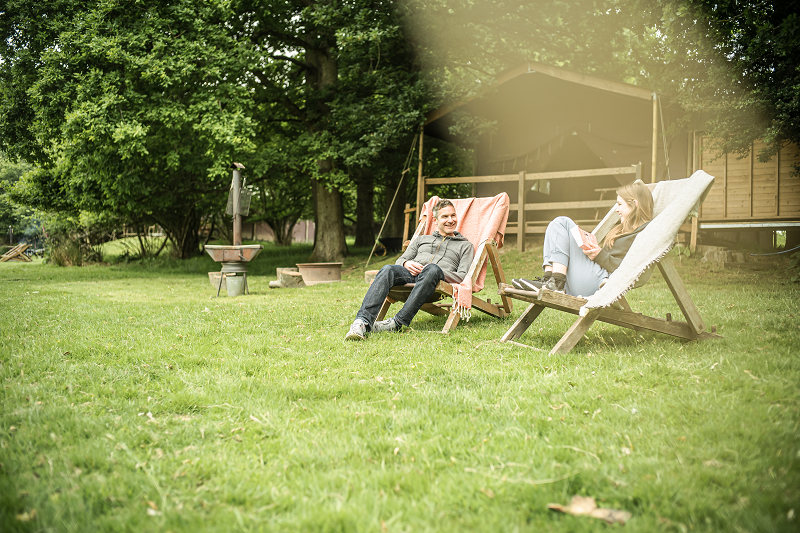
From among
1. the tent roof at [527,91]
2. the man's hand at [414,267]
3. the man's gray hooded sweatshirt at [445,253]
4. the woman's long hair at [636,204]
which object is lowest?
the man's hand at [414,267]

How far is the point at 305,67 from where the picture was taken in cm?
1397

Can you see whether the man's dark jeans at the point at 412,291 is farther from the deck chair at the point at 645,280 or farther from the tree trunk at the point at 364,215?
the tree trunk at the point at 364,215

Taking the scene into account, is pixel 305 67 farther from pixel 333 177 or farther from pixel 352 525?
pixel 352 525

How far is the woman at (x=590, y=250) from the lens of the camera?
3.80 m

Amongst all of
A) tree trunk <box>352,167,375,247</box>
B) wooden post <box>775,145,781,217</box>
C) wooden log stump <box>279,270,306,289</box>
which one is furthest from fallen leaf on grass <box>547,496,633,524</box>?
tree trunk <box>352,167,375,247</box>

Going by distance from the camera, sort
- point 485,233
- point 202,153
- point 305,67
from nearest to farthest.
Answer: point 485,233
point 202,153
point 305,67

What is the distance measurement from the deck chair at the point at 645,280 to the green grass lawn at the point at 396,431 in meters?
0.17

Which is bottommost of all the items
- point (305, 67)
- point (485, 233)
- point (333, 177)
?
point (485, 233)

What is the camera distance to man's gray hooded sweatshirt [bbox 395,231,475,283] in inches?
193

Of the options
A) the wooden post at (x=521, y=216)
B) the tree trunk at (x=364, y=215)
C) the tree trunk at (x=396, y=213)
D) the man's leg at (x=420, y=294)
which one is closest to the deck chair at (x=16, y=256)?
the tree trunk at (x=364, y=215)

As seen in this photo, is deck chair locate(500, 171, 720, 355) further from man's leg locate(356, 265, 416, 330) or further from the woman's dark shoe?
man's leg locate(356, 265, 416, 330)

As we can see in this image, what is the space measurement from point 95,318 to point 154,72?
7015 millimetres

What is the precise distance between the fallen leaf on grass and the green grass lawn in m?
0.04

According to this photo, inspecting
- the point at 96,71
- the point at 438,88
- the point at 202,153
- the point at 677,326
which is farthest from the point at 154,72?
the point at 677,326
